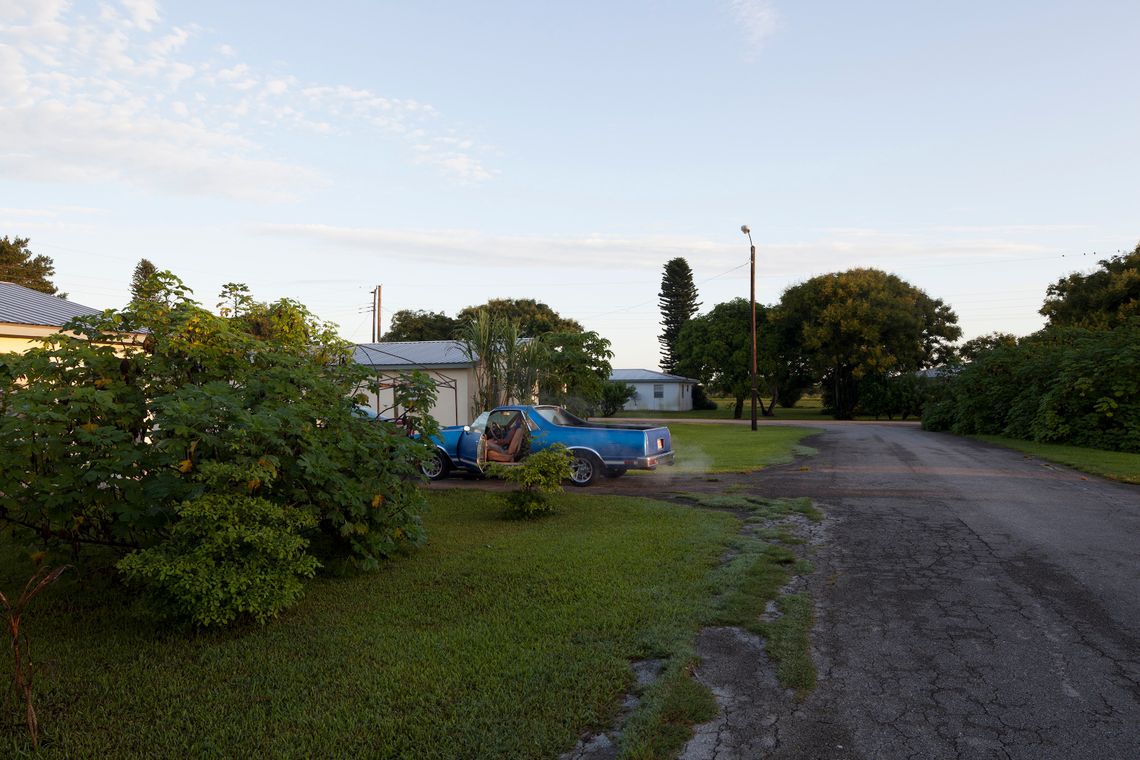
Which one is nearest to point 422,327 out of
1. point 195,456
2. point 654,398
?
point 654,398

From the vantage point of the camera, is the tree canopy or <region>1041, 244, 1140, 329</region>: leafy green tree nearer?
the tree canopy

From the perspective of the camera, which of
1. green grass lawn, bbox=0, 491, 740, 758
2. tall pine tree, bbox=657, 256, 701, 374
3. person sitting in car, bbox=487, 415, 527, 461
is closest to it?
green grass lawn, bbox=0, 491, 740, 758

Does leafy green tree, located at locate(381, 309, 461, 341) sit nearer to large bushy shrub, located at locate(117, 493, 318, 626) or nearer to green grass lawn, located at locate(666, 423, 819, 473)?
green grass lawn, located at locate(666, 423, 819, 473)

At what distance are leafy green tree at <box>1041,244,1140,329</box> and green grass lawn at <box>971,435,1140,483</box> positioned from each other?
1418 cm

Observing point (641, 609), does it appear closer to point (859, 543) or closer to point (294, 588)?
point (294, 588)

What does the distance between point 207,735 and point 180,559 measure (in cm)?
157

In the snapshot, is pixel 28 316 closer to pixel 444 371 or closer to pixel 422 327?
pixel 444 371

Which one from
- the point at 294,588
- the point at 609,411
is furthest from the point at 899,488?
the point at 609,411

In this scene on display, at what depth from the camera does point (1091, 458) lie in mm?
17922

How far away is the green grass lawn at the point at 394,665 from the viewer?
12.0 ft

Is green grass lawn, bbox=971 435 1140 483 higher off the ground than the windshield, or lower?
lower

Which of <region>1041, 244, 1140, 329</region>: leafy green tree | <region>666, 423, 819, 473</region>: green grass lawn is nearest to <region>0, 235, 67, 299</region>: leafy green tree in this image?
<region>666, 423, 819, 473</region>: green grass lawn

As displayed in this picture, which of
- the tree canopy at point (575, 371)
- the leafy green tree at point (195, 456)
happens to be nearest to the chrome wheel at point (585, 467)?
the leafy green tree at point (195, 456)

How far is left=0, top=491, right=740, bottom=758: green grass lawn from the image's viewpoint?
367 centimetres
